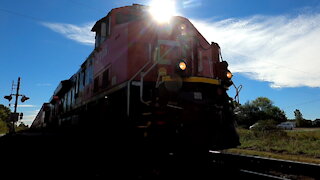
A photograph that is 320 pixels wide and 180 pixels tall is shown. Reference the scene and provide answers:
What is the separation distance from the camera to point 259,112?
6400 centimetres

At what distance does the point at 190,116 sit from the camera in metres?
4.16

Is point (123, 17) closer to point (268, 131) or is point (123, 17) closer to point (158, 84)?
point (158, 84)

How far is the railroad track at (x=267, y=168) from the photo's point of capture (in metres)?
4.28

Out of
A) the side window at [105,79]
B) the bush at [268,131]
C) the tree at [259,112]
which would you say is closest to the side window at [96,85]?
the side window at [105,79]

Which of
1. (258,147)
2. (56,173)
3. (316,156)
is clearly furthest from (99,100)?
(258,147)

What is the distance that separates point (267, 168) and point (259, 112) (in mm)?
64155

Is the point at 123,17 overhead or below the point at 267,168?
overhead

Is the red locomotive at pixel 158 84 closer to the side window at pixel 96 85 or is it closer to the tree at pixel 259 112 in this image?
the side window at pixel 96 85

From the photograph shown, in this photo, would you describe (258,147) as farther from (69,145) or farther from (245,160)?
(69,145)

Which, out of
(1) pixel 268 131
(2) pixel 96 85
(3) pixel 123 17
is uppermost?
(3) pixel 123 17

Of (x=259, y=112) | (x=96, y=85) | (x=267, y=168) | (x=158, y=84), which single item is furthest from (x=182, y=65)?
(x=259, y=112)

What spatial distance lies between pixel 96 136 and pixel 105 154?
847mm

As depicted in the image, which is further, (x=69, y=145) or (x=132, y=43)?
(x=69, y=145)

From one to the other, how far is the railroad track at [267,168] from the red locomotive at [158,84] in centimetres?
68
